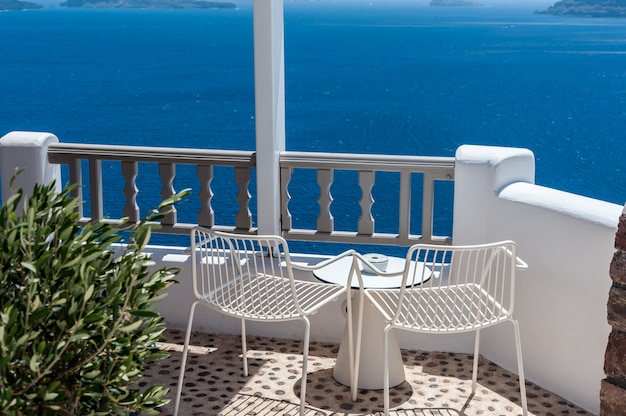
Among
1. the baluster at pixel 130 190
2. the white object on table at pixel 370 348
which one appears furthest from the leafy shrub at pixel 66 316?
the baluster at pixel 130 190

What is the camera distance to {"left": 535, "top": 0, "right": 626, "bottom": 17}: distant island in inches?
Result: 2271

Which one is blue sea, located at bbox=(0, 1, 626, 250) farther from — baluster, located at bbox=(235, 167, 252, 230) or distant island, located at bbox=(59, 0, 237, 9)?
baluster, located at bbox=(235, 167, 252, 230)

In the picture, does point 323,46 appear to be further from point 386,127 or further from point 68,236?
point 68,236

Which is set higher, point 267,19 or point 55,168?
point 267,19

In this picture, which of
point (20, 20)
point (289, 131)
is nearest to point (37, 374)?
point (289, 131)

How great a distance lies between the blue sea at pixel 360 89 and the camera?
35.3 m

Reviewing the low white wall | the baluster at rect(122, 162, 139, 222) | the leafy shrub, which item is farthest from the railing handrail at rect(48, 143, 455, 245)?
the leafy shrub

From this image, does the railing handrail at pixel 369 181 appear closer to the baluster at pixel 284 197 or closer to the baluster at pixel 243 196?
the baluster at pixel 284 197

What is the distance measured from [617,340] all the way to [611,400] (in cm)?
26

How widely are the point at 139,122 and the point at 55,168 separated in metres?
32.8

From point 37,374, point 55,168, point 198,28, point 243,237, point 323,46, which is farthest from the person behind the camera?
point 198,28

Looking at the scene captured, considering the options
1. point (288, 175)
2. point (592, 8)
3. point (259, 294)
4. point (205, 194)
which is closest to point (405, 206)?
point (288, 175)

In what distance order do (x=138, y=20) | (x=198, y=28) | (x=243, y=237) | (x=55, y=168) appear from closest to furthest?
1. (x=243, y=237)
2. (x=55, y=168)
3. (x=198, y=28)
4. (x=138, y=20)

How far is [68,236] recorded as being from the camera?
2484 millimetres
